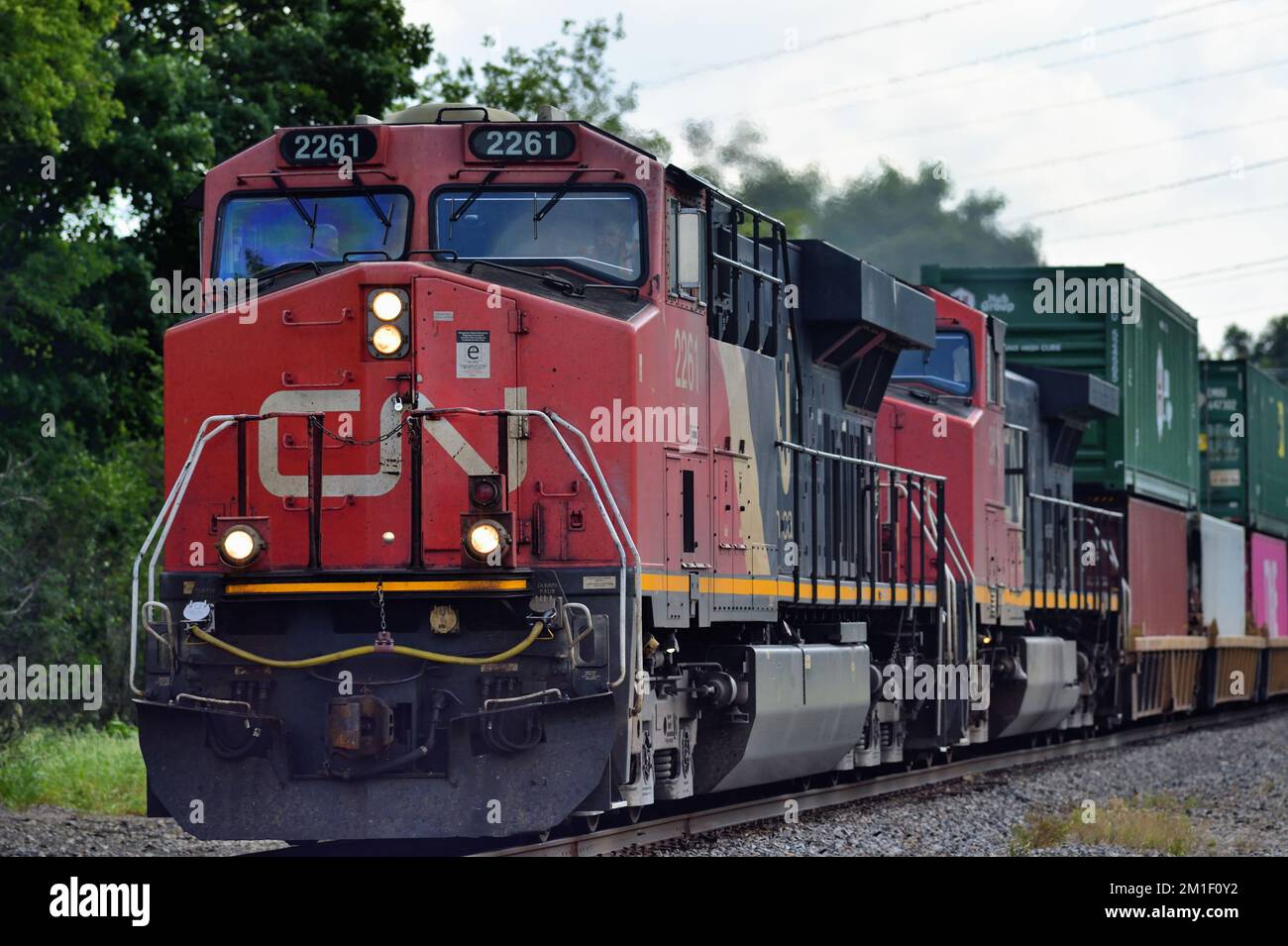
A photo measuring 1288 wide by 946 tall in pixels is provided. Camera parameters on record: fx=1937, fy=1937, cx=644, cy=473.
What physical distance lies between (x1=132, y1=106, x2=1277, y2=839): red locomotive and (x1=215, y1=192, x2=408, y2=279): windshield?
16 mm

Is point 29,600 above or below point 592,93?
below

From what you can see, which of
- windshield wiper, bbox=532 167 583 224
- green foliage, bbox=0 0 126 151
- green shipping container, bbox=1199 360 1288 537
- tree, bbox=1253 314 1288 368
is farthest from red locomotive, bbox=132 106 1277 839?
tree, bbox=1253 314 1288 368

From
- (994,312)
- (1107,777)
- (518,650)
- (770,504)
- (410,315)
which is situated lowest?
(1107,777)

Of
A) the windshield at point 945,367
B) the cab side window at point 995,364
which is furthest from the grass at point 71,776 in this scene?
the cab side window at point 995,364

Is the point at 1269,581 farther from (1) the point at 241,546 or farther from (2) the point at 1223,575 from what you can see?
(1) the point at 241,546

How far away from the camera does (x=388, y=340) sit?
9859 mm

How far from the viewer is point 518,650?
9.59 m

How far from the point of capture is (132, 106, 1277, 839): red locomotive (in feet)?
31.6

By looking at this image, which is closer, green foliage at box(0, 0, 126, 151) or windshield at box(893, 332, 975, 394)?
windshield at box(893, 332, 975, 394)

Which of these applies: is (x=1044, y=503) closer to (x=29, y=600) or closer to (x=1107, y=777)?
(x=1107, y=777)

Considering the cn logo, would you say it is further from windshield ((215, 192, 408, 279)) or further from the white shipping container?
the white shipping container

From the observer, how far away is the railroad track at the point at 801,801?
1061cm
